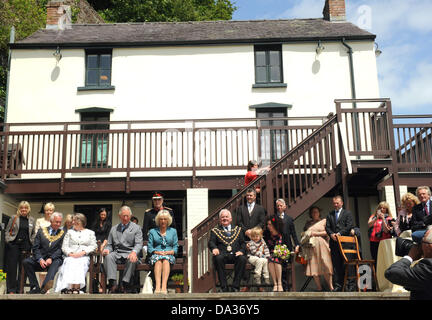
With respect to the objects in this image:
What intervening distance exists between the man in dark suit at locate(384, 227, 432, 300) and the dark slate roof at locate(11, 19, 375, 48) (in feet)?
43.6

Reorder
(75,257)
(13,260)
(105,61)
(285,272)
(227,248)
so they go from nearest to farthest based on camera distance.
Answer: (75,257) < (227,248) < (285,272) < (13,260) < (105,61)

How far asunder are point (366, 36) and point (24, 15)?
1547 centimetres

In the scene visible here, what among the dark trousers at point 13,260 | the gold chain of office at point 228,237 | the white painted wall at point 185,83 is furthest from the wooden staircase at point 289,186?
the white painted wall at point 185,83

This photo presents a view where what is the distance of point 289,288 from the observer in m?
9.52

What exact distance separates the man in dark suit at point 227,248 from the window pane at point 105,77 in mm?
8898

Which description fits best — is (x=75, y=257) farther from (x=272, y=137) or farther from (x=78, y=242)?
(x=272, y=137)

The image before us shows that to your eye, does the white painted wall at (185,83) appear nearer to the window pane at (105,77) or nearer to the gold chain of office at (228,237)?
the window pane at (105,77)

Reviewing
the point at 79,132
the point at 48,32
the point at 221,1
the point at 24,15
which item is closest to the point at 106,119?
Result: the point at 79,132

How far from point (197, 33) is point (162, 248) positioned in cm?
1068

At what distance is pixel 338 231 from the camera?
31.5ft

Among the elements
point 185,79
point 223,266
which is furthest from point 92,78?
point 223,266

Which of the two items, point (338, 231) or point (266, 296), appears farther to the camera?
point (338, 231)

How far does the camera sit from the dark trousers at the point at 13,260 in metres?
10.0

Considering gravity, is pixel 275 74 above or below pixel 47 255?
above
